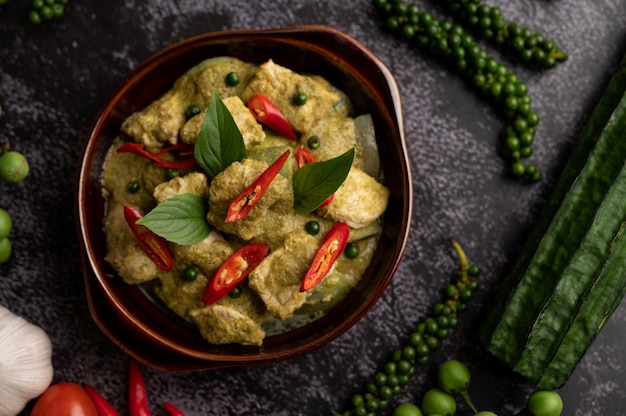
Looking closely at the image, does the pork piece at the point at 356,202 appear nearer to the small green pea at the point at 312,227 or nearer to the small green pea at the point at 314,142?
the small green pea at the point at 312,227

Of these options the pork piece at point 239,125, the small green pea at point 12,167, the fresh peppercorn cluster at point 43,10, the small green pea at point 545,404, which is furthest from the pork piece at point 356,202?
the fresh peppercorn cluster at point 43,10

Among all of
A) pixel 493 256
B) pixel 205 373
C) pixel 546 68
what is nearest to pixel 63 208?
pixel 205 373

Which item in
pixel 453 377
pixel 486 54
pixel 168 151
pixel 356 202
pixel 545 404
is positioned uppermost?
pixel 486 54

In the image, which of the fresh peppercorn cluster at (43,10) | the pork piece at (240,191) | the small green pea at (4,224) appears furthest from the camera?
the fresh peppercorn cluster at (43,10)

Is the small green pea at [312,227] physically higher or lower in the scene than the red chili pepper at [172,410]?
higher

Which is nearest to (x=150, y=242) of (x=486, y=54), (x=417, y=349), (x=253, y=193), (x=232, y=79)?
(x=253, y=193)

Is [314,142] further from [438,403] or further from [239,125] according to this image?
[438,403]

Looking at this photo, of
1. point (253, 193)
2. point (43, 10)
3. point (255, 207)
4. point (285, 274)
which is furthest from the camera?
point (43, 10)
